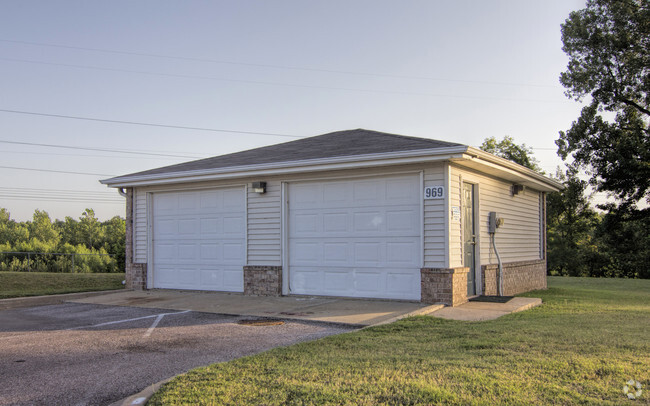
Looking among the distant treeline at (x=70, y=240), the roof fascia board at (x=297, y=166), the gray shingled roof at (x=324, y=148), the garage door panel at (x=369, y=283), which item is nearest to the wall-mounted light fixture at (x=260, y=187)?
the roof fascia board at (x=297, y=166)

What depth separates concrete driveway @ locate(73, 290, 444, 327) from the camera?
8461 millimetres

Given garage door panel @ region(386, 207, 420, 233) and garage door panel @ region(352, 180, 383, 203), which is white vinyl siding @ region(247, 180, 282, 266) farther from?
garage door panel @ region(386, 207, 420, 233)

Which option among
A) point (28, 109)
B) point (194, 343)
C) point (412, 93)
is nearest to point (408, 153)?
point (194, 343)

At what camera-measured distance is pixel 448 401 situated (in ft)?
12.7

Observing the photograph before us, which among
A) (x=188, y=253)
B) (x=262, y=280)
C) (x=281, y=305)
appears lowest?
(x=281, y=305)

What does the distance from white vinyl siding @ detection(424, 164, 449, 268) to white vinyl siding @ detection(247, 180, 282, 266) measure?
326 centimetres

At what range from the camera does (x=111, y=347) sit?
650cm

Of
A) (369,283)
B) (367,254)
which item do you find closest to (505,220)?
(367,254)

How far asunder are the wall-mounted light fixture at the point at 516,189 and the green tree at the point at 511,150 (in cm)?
2220

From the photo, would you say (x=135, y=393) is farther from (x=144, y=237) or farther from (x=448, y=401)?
(x=144, y=237)

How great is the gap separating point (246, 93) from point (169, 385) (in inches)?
782

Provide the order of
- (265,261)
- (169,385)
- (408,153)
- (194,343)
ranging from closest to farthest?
(169,385) → (194,343) → (408,153) → (265,261)

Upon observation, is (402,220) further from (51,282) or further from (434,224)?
(51,282)

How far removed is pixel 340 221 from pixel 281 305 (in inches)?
82.2
